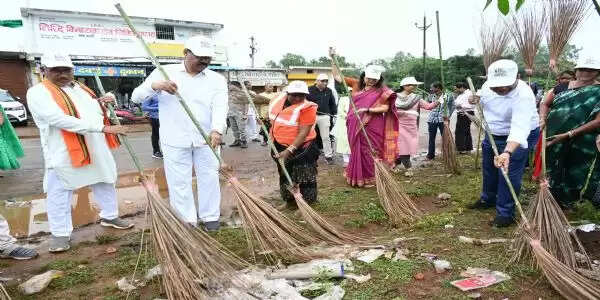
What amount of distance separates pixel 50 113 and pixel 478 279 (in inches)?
137

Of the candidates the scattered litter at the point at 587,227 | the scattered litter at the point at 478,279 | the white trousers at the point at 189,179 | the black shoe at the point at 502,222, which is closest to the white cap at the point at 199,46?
the white trousers at the point at 189,179

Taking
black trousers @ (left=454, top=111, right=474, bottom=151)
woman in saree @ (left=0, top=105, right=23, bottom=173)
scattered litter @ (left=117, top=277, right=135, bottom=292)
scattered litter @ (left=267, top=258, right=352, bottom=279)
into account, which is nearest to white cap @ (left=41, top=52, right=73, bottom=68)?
woman in saree @ (left=0, top=105, right=23, bottom=173)

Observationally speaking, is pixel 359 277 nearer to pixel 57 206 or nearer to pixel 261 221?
pixel 261 221

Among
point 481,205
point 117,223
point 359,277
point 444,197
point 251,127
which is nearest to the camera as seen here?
point 359,277

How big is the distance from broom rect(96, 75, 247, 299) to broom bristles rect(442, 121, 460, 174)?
4.45m

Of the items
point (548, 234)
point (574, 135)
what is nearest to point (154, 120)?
point (574, 135)

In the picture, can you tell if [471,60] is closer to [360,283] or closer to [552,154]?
[552,154]

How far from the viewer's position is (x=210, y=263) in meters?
2.89

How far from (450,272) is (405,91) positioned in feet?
14.6

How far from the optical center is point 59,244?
12.6 ft

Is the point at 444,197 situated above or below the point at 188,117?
below

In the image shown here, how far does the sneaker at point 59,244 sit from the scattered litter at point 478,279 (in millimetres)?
3210

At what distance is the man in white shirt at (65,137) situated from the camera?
3617mm

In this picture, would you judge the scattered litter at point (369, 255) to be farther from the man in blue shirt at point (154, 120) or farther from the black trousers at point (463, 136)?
the black trousers at point (463, 136)
